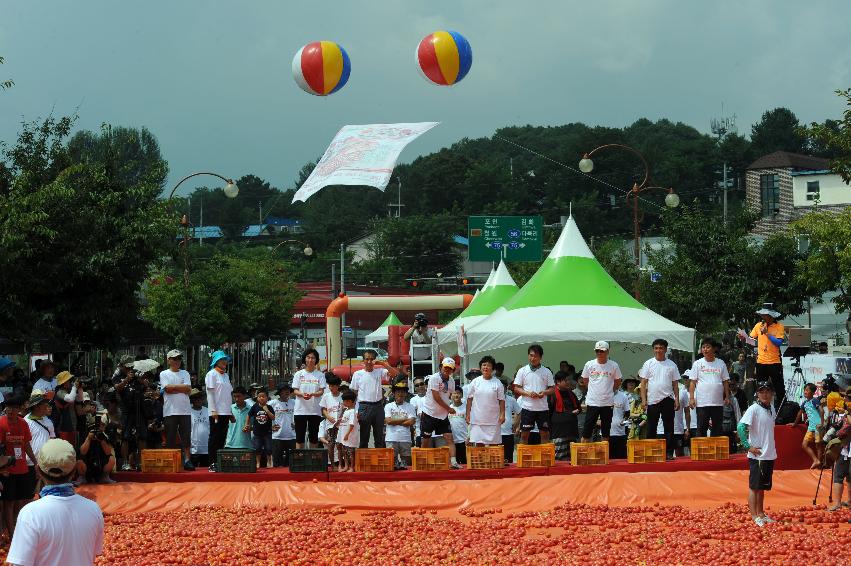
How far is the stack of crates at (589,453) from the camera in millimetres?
15609

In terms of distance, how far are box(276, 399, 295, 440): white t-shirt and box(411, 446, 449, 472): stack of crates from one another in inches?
93.8

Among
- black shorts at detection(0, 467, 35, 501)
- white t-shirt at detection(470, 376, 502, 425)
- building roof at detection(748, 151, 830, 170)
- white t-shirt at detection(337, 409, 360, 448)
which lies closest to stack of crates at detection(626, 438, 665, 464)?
white t-shirt at detection(470, 376, 502, 425)

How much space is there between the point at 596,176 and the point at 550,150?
921 inches

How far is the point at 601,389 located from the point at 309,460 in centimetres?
418

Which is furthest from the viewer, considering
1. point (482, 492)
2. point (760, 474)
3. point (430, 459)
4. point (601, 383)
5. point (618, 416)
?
point (618, 416)

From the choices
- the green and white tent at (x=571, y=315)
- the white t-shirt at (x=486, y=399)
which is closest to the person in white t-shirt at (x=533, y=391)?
the white t-shirt at (x=486, y=399)

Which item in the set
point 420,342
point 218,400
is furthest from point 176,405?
point 420,342

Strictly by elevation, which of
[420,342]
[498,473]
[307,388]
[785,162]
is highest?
[785,162]

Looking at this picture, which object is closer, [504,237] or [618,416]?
[618,416]

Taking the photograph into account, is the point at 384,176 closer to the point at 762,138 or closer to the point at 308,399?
the point at 308,399

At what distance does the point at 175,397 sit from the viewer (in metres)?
16.3

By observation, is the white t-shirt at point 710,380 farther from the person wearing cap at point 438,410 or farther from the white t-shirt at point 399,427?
the white t-shirt at point 399,427

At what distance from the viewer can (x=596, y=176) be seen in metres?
101

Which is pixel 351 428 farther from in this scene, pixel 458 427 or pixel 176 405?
pixel 176 405
